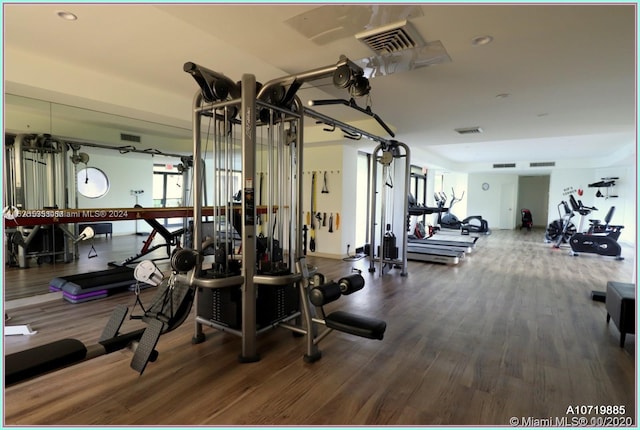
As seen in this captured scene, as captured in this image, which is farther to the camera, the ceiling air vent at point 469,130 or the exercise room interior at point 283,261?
the ceiling air vent at point 469,130

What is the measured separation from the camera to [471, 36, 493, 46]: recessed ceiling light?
253 cm

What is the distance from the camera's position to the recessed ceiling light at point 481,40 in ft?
8.31

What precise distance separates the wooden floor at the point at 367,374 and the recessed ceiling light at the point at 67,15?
2.45 meters

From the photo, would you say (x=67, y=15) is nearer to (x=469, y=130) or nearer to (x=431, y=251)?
(x=469, y=130)

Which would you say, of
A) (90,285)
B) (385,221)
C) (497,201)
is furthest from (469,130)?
(497,201)

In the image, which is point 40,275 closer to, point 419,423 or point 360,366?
point 360,366

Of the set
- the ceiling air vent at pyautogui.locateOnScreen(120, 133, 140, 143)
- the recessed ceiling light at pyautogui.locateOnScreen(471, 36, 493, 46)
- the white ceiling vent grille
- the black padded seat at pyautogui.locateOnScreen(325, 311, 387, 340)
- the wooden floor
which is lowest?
the wooden floor

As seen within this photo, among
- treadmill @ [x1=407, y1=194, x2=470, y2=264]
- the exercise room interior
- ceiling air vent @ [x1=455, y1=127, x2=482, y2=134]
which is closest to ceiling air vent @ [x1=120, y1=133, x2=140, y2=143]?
the exercise room interior

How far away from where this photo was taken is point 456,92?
3.85 metres

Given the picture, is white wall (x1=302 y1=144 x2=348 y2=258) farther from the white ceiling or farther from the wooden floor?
the wooden floor

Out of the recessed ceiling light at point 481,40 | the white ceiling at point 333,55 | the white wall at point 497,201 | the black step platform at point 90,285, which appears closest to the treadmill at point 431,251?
the white ceiling at point 333,55

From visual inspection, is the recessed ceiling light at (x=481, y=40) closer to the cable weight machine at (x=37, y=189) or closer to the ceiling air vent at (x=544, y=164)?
the cable weight machine at (x=37, y=189)

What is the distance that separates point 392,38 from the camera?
2.50 m

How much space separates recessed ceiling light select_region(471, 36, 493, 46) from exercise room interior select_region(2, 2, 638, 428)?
15mm
